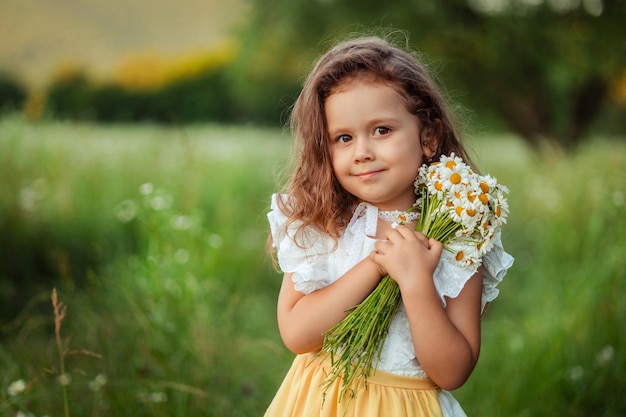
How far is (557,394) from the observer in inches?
132

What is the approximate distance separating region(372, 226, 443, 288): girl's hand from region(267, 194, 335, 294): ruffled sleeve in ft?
0.53

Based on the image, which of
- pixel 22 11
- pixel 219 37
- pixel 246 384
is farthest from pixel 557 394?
pixel 219 37

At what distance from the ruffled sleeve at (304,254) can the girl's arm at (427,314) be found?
0.17 metres

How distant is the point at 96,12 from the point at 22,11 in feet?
2.78

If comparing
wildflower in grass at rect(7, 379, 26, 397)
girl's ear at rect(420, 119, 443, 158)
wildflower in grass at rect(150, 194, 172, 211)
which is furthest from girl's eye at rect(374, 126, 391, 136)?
wildflower in grass at rect(150, 194, 172, 211)

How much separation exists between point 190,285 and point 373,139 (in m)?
1.94

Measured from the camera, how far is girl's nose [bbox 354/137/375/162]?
169 cm

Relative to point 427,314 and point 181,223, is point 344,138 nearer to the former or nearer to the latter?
point 427,314

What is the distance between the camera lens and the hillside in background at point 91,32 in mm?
5582

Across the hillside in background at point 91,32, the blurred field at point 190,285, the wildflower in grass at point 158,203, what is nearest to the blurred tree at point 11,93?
the hillside in background at point 91,32

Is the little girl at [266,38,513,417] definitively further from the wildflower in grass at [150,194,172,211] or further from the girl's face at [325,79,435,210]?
the wildflower in grass at [150,194,172,211]

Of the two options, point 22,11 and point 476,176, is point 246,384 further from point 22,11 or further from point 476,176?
point 22,11

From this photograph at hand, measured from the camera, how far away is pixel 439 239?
67.8 inches

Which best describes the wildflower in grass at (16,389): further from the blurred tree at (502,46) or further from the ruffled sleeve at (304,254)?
the blurred tree at (502,46)
